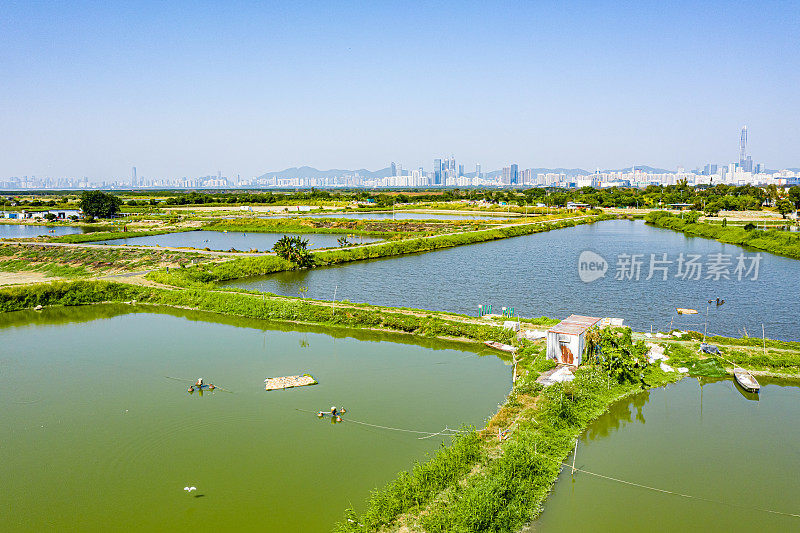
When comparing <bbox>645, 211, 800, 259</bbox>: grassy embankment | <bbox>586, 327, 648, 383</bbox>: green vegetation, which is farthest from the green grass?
<bbox>645, 211, 800, 259</bbox>: grassy embankment

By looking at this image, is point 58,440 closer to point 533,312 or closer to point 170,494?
point 170,494

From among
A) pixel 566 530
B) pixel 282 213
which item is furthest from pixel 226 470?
pixel 282 213

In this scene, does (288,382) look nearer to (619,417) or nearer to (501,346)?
(501,346)

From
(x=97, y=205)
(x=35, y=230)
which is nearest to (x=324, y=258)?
(x=35, y=230)

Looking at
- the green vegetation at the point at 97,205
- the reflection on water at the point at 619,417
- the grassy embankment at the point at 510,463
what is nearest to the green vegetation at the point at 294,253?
the grassy embankment at the point at 510,463

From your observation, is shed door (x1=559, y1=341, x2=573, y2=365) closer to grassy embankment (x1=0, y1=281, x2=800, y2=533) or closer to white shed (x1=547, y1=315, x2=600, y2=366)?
white shed (x1=547, y1=315, x2=600, y2=366)
